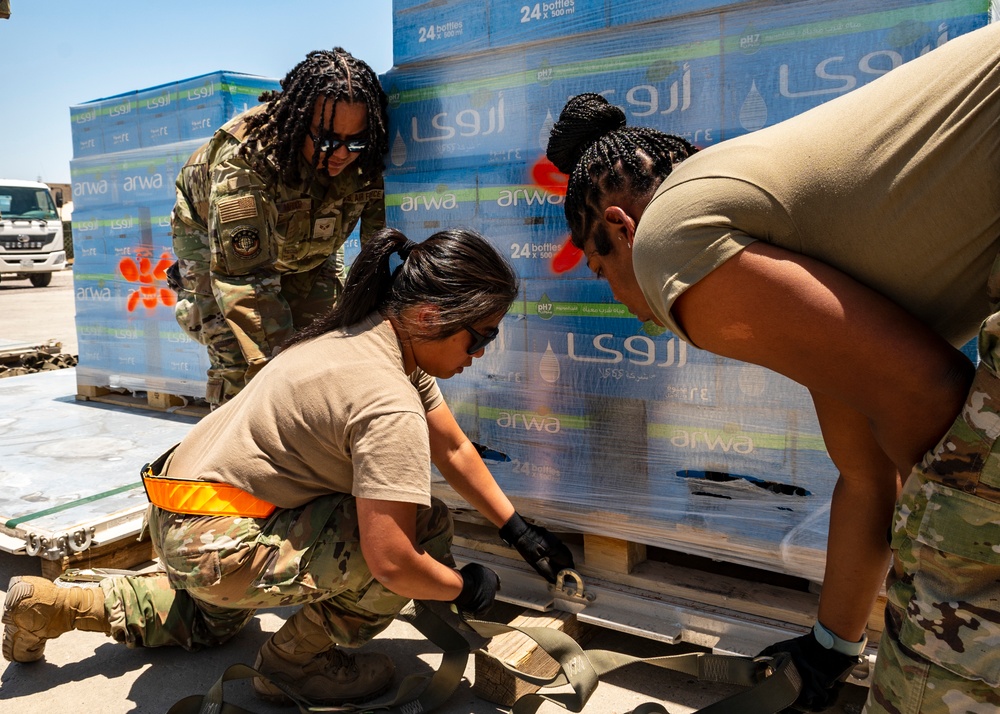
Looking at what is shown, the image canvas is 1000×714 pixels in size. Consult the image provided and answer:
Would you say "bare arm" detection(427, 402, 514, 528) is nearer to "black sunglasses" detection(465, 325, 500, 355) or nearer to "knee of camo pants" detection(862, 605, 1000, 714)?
"black sunglasses" detection(465, 325, 500, 355)

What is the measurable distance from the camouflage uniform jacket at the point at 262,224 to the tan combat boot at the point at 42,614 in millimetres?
956

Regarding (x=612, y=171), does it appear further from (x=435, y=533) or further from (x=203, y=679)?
(x=203, y=679)

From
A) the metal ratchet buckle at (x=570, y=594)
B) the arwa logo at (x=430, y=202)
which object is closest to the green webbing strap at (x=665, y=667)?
the metal ratchet buckle at (x=570, y=594)

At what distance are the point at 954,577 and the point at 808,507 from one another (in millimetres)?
897

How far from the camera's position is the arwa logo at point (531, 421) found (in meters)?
2.49

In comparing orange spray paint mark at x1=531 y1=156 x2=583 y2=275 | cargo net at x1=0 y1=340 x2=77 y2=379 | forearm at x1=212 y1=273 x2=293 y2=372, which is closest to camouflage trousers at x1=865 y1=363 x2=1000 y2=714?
orange spray paint mark at x1=531 y1=156 x2=583 y2=275

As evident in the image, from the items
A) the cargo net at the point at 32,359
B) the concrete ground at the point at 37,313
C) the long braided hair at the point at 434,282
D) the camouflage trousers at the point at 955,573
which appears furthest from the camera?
the concrete ground at the point at 37,313

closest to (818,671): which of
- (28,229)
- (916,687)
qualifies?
(916,687)

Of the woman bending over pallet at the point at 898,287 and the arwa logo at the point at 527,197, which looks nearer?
the woman bending over pallet at the point at 898,287

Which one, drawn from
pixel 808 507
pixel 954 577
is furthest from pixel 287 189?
pixel 954 577

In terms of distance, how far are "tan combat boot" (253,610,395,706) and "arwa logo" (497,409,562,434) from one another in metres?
0.76

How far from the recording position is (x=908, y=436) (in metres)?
1.29

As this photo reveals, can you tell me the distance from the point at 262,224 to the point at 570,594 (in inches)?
62.4

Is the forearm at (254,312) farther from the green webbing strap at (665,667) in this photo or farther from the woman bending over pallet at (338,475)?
the green webbing strap at (665,667)
